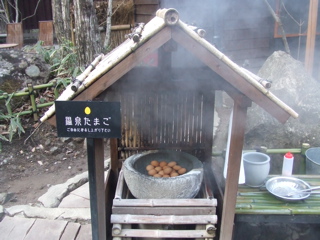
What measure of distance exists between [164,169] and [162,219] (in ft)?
1.96

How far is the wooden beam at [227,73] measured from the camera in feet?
7.07

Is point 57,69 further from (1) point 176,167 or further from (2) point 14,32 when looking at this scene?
(2) point 14,32

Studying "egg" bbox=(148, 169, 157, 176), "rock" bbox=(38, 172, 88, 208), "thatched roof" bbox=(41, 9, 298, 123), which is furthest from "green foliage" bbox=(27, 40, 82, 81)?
"thatched roof" bbox=(41, 9, 298, 123)

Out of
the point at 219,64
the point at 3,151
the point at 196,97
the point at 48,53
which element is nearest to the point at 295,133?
the point at 196,97

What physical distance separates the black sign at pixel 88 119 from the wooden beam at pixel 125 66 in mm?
79

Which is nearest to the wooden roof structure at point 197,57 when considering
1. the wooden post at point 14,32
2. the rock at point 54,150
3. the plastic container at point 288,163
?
the plastic container at point 288,163

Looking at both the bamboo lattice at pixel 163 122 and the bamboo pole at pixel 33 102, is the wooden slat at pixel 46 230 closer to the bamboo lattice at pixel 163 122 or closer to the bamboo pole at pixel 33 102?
the bamboo lattice at pixel 163 122

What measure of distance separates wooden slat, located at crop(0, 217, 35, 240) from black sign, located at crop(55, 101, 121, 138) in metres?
1.92

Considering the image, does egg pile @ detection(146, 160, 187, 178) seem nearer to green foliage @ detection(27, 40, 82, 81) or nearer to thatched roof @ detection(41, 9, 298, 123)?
thatched roof @ detection(41, 9, 298, 123)

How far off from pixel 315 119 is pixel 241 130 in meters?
3.20

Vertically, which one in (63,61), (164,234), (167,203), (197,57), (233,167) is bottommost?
(164,234)

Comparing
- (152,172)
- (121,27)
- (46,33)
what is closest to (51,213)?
(152,172)

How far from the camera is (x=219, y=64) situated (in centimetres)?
225

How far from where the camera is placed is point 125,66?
7.30 ft
